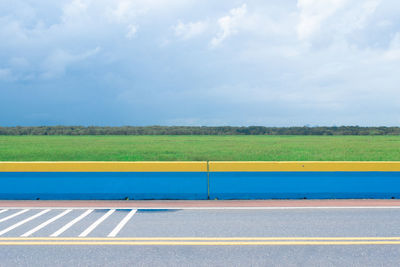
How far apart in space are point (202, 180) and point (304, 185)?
2439mm

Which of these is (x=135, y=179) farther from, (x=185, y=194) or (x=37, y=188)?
(x=37, y=188)

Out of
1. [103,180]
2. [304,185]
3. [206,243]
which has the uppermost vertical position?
[103,180]

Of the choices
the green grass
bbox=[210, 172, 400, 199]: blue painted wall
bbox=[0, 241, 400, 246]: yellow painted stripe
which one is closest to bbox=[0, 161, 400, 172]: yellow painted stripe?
bbox=[210, 172, 400, 199]: blue painted wall

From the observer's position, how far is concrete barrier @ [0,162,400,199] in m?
9.43

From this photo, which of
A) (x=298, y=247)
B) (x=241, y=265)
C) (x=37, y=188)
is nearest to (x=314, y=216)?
(x=298, y=247)

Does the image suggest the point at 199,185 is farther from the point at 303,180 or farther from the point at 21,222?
the point at 21,222

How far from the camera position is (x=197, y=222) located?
7.08 m

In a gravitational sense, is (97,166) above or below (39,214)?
above

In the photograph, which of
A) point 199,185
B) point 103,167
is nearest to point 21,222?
point 103,167

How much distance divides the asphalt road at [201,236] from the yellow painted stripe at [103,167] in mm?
1463

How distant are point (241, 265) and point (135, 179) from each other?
16.6 ft

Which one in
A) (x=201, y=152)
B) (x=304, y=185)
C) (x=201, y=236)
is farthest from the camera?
(x=201, y=152)

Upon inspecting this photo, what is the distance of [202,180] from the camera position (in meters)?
9.51

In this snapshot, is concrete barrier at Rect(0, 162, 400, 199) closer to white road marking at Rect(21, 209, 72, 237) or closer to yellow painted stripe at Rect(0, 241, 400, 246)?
white road marking at Rect(21, 209, 72, 237)
